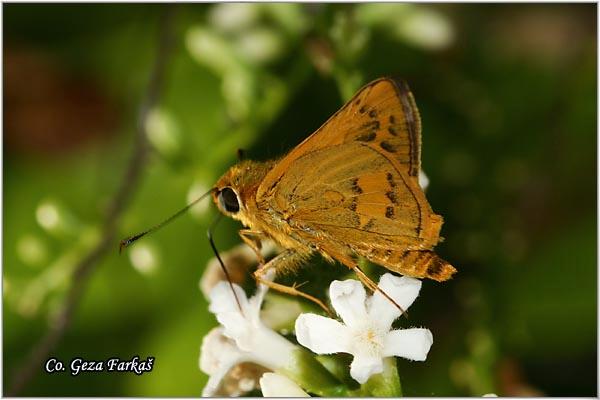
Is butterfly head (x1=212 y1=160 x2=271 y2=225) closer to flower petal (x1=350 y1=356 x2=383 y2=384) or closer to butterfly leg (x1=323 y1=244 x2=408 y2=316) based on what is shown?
butterfly leg (x1=323 y1=244 x2=408 y2=316)

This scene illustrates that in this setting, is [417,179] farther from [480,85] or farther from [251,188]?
[480,85]

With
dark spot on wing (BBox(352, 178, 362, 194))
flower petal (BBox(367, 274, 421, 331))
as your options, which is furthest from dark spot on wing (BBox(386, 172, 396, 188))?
flower petal (BBox(367, 274, 421, 331))

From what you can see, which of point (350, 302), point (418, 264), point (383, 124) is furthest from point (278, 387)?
point (383, 124)

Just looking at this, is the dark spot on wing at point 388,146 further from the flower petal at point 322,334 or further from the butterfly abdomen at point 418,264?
the flower petal at point 322,334

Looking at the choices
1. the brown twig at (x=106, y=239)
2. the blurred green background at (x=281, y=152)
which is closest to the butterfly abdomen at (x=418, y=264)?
the blurred green background at (x=281, y=152)

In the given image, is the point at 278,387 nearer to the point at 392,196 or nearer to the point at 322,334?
the point at 322,334

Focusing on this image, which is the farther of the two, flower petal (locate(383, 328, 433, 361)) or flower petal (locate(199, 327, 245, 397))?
flower petal (locate(199, 327, 245, 397))
